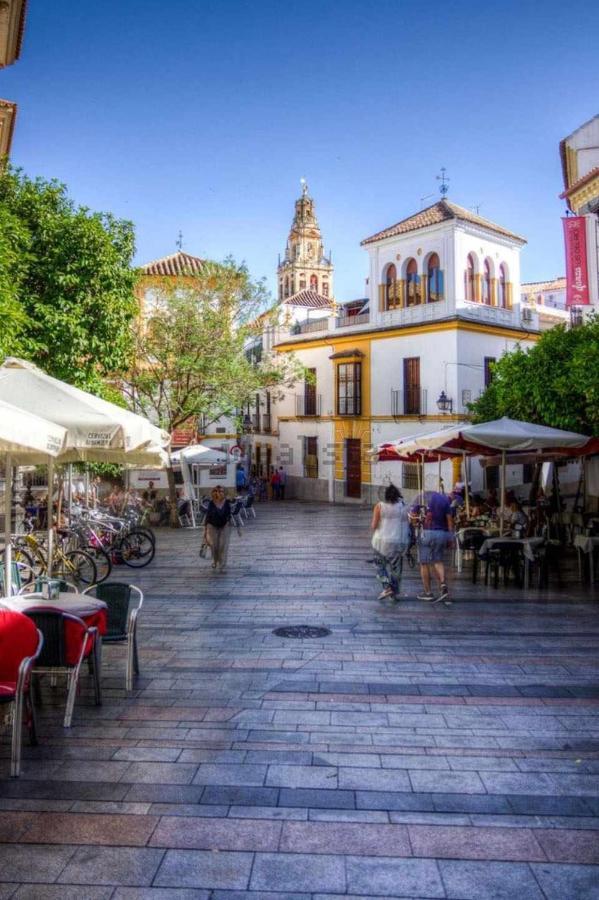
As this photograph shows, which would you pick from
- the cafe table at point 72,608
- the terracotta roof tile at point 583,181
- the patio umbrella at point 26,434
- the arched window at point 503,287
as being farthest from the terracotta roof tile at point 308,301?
the cafe table at point 72,608

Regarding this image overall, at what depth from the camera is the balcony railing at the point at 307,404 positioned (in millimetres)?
39219

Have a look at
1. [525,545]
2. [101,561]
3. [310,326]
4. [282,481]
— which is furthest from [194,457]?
[310,326]

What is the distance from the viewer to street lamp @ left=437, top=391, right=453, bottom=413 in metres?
30.5

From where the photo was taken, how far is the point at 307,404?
39.8 metres

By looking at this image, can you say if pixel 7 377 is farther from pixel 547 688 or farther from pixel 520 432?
pixel 520 432

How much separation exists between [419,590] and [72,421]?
611cm

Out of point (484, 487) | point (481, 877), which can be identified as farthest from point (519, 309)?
point (481, 877)

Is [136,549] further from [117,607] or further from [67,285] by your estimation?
[117,607]

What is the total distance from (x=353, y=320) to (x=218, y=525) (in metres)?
25.2

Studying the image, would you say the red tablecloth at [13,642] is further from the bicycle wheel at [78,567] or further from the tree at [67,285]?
the tree at [67,285]

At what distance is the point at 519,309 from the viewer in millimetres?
36531

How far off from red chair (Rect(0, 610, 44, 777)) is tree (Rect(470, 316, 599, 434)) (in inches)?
380

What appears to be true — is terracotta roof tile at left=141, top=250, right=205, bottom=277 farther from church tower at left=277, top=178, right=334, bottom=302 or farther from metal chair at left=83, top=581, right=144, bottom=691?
church tower at left=277, top=178, right=334, bottom=302

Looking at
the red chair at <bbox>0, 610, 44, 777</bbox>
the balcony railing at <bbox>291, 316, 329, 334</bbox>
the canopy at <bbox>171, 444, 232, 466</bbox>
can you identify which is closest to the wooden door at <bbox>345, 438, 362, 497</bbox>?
the balcony railing at <bbox>291, 316, 329, 334</bbox>
